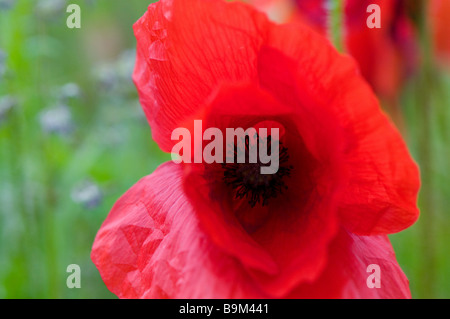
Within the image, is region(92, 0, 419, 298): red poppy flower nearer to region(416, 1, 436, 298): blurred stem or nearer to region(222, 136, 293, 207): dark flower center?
region(222, 136, 293, 207): dark flower center

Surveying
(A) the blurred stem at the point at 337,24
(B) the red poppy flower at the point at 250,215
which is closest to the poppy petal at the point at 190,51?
(B) the red poppy flower at the point at 250,215

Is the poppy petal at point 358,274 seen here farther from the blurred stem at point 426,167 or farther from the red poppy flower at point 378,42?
the red poppy flower at point 378,42

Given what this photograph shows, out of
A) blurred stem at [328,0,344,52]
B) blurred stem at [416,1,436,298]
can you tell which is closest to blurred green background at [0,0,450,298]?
blurred stem at [416,1,436,298]

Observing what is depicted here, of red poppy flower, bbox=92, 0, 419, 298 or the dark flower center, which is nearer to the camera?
red poppy flower, bbox=92, 0, 419, 298

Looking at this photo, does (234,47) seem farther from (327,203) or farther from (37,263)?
(37,263)

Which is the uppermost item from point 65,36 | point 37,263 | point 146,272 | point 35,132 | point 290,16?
point 65,36
